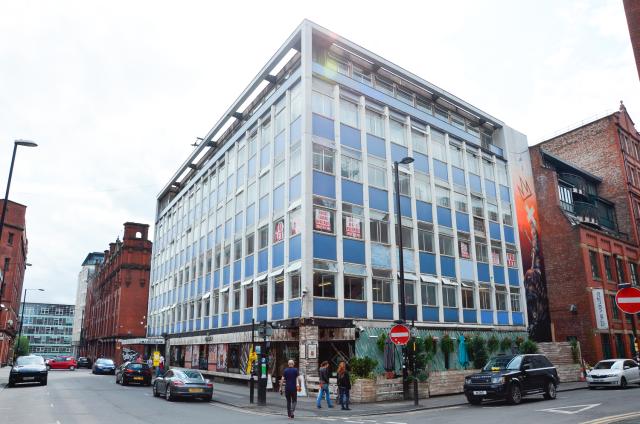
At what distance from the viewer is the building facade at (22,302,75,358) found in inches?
6068

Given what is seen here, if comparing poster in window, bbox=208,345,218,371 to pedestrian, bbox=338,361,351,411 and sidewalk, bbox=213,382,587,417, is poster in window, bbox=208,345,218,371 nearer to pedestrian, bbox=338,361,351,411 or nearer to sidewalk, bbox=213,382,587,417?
sidewalk, bbox=213,382,587,417

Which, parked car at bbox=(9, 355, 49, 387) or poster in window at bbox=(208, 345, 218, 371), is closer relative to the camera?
parked car at bbox=(9, 355, 49, 387)

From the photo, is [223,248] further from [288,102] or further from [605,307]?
[605,307]

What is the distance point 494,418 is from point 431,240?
1893cm

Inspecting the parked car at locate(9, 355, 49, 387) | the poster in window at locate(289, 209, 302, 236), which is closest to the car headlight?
the poster in window at locate(289, 209, 302, 236)

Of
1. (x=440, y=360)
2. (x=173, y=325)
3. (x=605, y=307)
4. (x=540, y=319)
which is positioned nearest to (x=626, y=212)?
(x=605, y=307)

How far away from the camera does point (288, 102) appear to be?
29531 mm

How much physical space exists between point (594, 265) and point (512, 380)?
26.2 meters

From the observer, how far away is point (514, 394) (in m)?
17.6

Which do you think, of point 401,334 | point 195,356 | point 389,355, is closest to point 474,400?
point 401,334

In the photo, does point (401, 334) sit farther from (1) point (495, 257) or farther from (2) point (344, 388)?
(1) point (495, 257)

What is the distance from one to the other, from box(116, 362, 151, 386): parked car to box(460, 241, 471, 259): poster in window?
21.8 metres

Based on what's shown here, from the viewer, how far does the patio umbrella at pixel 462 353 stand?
94.3 ft

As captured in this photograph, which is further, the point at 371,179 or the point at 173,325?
the point at 173,325
